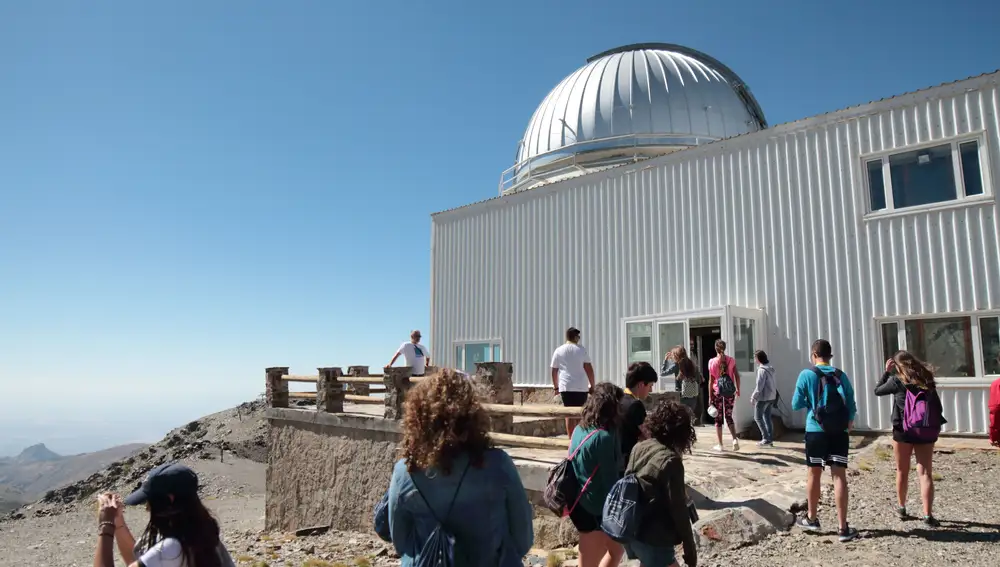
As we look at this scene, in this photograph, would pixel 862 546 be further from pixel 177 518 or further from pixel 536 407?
pixel 177 518

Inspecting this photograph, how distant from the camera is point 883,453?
9680 millimetres

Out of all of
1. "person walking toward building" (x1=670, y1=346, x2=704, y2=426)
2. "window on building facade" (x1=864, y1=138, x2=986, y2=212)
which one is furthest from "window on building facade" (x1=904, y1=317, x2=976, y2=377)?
"person walking toward building" (x1=670, y1=346, x2=704, y2=426)

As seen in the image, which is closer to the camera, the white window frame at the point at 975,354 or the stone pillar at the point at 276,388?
the white window frame at the point at 975,354

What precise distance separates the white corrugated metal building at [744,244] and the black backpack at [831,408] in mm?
6190

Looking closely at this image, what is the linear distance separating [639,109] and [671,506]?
53.4ft

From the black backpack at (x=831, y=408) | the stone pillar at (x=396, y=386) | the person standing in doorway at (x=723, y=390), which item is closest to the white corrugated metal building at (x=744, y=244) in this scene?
the person standing in doorway at (x=723, y=390)

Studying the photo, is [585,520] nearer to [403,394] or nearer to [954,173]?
[403,394]

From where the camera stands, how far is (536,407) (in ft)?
25.5

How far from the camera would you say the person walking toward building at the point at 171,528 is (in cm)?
280

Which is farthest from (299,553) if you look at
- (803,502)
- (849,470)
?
(849,470)

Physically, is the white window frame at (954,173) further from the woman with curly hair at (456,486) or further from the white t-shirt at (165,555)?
the white t-shirt at (165,555)

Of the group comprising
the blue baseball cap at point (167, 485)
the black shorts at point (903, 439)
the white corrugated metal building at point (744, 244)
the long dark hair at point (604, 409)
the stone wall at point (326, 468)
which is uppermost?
the white corrugated metal building at point (744, 244)

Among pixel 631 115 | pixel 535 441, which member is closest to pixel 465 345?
pixel 631 115

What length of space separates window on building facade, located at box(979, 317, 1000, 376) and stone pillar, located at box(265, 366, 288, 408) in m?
12.8
